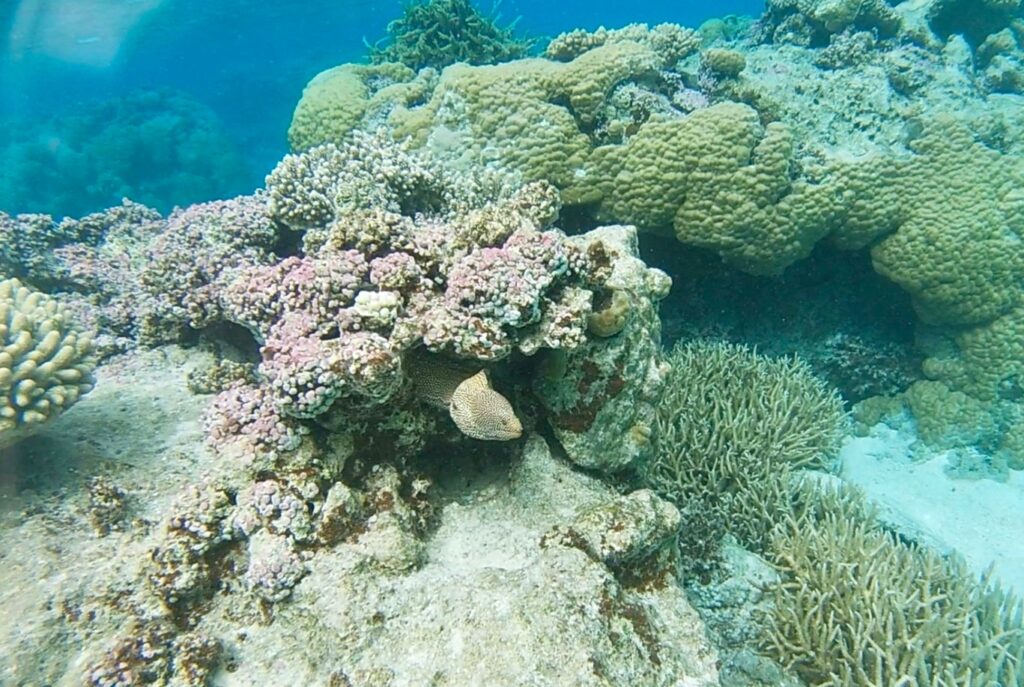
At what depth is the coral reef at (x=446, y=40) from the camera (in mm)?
8984

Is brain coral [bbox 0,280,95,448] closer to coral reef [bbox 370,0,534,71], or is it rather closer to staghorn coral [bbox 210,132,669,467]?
staghorn coral [bbox 210,132,669,467]

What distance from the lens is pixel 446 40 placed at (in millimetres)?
9250

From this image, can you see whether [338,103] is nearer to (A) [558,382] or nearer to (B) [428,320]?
(B) [428,320]

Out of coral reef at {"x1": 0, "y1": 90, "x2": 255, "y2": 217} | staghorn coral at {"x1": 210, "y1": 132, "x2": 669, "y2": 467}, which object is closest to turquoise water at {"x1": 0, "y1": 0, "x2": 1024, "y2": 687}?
staghorn coral at {"x1": 210, "y1": 132, "x2": 669, "y2": 467}

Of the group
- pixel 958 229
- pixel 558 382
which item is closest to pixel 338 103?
pixel 558 382

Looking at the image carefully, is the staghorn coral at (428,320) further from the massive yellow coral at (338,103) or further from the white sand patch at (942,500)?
the white sand patch at (942,500)

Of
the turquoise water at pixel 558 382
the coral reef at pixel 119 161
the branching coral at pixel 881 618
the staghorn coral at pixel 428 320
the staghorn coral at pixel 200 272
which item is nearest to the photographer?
the turquoise water at pixel 558 382

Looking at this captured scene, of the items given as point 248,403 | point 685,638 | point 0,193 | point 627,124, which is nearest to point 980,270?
point 627,124

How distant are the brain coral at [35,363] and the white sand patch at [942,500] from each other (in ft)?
22.5

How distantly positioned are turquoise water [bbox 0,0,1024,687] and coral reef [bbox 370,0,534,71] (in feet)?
0.22

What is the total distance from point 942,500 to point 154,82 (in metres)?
70.0

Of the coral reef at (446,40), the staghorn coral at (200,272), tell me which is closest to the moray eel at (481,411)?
the staghorn coral at (200,272)

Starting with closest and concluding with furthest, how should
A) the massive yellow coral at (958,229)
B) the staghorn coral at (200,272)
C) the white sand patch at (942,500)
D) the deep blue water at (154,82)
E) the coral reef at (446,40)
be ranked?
the staghorn coral at (200,272) < the white sand patch at (942,500) < the massive yellow coral at (958,229) < the coral reef at (446,40) < the deep blue water at (154,82)

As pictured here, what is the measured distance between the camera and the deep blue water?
928 inches
